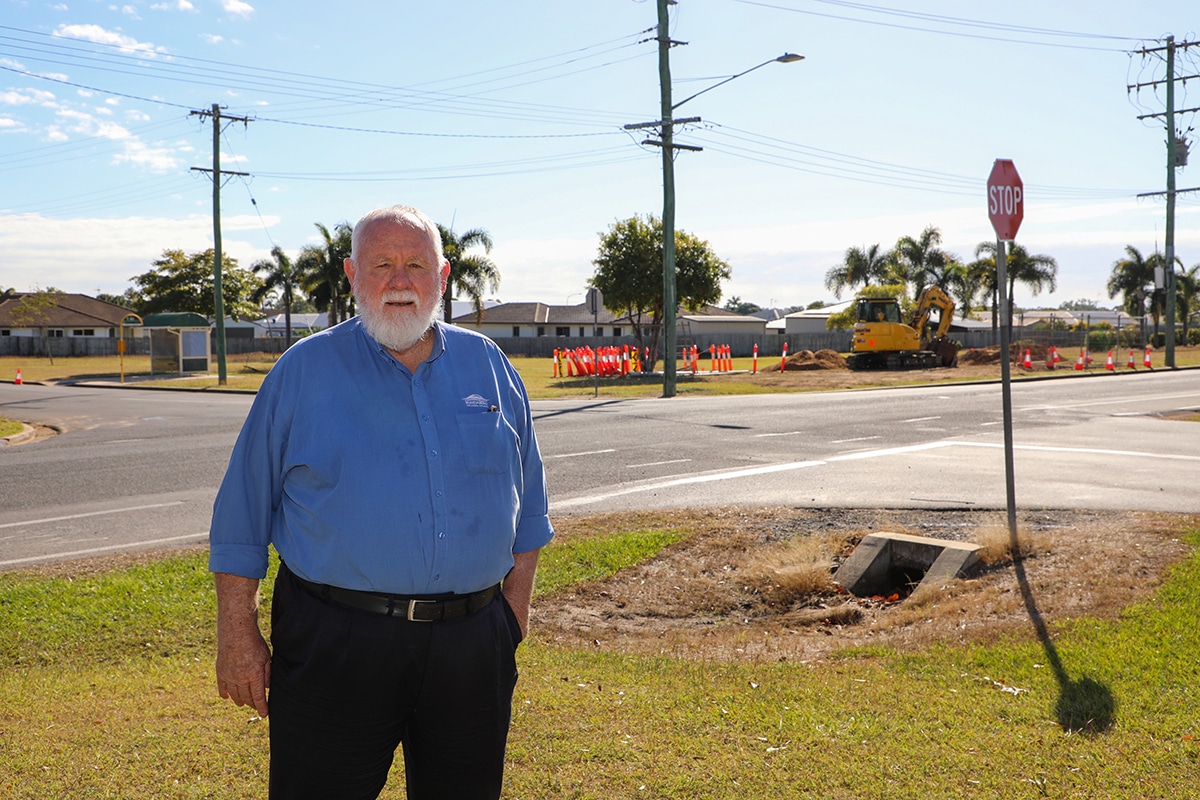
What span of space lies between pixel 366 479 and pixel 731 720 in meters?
2.29

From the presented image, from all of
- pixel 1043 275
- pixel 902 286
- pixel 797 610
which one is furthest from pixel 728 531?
pixel 1043 275

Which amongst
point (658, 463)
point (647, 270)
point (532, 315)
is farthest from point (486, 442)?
point (532, 315)

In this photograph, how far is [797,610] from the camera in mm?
6648

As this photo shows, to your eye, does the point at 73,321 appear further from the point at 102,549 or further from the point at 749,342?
the point at 102,549

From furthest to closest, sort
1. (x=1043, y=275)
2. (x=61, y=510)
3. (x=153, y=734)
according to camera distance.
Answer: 1. (x=1043, y=275)
2. (x=61, y=510)
3. (x=153, y=734)

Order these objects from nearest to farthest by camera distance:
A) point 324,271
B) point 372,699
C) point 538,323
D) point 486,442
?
point 372,699 < point 486,442 < point 324,271 < point 538,323

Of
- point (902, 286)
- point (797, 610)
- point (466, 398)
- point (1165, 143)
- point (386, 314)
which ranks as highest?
point (1165, 143)

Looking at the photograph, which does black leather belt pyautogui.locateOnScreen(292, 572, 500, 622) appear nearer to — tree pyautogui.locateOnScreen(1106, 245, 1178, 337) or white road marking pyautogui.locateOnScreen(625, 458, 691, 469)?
white road marking pyautogui.locateOnScreen(625, 458, 691, 469)

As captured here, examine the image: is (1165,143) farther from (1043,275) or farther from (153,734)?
(153,734)

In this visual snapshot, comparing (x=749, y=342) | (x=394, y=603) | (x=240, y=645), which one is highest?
(x=749, y=342)

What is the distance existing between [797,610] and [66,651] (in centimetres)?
433

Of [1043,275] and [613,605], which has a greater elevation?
[1043,275]

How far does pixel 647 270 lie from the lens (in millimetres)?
36844

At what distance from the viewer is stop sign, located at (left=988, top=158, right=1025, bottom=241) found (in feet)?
23.6
